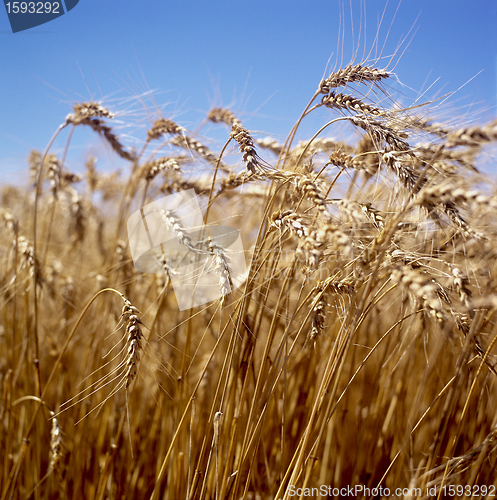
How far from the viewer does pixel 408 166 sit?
83cm

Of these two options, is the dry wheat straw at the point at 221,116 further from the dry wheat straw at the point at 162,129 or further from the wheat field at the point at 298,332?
the dry wheat straw at the point at 162,129

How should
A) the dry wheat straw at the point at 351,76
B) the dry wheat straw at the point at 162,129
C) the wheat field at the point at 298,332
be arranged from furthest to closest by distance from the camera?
the dry wheat straw at the point at 162,129 → the dry wheat straw at the point at 351,76 → the wheat field at the point at 298,332

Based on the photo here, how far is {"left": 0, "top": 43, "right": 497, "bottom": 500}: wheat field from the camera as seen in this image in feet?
2.67

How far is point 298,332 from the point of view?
0.85 metres

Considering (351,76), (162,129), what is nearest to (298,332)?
(351,76)

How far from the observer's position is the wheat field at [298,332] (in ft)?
2.67

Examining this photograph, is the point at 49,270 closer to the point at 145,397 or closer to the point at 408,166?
the point at 145,397

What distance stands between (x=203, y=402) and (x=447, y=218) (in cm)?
119

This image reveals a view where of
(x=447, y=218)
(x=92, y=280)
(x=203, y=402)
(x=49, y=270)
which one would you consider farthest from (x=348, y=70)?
(x=92, y=280)

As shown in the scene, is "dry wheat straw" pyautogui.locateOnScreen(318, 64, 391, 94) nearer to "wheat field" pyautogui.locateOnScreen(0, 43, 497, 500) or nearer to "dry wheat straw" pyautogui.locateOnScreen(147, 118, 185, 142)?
"wheat field" pyautogui.locateOnScreen(0, 43, 497, 500)

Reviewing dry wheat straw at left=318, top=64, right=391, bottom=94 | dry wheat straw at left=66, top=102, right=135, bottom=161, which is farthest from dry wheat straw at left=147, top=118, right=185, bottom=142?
dry wheat straw at left=318, top=64, right=391, bottom=94

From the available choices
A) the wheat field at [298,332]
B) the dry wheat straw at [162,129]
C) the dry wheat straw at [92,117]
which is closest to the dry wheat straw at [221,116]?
the wheat field at [298,332]

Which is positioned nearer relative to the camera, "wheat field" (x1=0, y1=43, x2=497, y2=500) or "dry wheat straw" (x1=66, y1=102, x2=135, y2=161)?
"wheat field" (x1=0, y1=43, x2=497, y2=500)

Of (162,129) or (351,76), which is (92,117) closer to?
(162,129)
